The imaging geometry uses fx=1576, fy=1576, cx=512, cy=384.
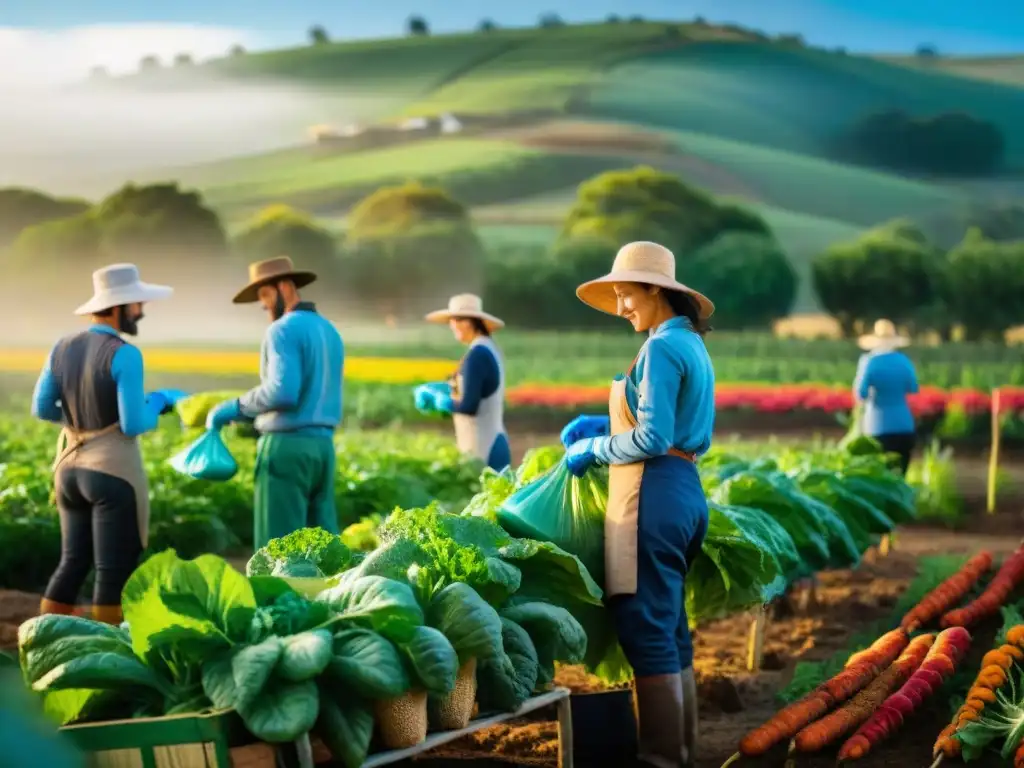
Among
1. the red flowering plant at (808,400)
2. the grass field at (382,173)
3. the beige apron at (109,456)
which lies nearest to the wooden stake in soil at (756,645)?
the beige apron at (109,456)

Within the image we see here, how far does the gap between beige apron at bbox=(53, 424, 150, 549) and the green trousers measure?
1.67 ft

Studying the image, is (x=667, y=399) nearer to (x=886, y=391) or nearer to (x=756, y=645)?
(x=756, y=645)

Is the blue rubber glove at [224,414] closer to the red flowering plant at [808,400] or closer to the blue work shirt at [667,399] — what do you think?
the blue work shirt at [667,399]

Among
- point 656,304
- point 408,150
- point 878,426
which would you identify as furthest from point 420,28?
point 656,304

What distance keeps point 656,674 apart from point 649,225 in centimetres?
1527

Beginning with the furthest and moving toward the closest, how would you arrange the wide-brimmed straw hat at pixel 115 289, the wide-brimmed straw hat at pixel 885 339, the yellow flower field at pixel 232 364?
1. the yellow flower field at pixel 232 364
2. the wide-brimmed straw hat at pixel 885 339
3. the wide-brimmed straw hat at pixel 115 289

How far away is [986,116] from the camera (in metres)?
19.6

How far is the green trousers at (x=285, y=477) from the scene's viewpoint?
641cm

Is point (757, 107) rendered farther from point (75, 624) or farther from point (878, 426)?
point (75, 624)

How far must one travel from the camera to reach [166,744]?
3168 millimetres

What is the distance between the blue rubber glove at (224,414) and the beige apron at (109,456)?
415 millimetres

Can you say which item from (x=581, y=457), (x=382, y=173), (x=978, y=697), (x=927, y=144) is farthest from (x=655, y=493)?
(x=927, y=144)

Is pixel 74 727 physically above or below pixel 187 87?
below

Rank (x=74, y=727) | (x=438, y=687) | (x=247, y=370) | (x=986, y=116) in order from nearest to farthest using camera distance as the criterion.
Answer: (x=74, y=727) → (x=438, y=687) → (x=247, y=370) → (x=986, y=116)
